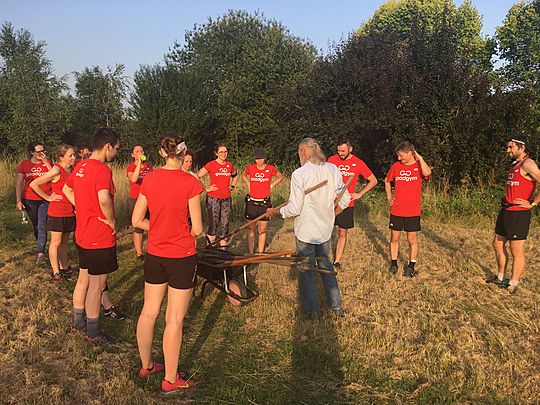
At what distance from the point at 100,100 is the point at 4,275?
68.8 ft

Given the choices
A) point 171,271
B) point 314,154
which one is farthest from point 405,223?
point 171,271

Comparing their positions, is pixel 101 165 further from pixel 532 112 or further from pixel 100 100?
pixel 100 100

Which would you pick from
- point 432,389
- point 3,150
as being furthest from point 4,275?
point 3,150

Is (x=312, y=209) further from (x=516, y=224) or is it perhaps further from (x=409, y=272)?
(x=516, y=224)

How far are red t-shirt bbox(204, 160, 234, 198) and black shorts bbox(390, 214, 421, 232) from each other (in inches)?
112

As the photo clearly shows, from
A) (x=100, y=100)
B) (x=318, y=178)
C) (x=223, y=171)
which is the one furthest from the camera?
(x=100, y=100)

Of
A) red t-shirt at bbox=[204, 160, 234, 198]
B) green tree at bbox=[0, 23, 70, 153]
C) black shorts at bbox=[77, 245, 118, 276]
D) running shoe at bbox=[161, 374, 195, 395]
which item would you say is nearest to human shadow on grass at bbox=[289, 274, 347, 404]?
running shoe at bbox=[161, 374, 195, 395]

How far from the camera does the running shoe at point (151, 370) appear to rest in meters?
3.35

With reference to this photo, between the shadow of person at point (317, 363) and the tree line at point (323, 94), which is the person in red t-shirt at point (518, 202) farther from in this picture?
the tree line at point (323, 94)

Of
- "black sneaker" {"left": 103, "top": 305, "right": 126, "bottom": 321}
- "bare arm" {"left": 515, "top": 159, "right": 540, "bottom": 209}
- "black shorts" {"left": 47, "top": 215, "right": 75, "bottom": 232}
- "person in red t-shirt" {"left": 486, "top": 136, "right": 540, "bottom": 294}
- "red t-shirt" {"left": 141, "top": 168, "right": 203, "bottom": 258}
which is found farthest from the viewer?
"black shorts" {"left": 47, "top": 215, "right": 75, "bottom": 232}

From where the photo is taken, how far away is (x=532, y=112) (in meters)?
10.4

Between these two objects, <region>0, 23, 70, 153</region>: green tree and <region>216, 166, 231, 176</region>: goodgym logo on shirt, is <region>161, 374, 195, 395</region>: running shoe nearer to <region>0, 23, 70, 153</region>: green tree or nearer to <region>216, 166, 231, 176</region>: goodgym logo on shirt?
<region>216, 166, 231, 176</region>: goodgym logo on shirt

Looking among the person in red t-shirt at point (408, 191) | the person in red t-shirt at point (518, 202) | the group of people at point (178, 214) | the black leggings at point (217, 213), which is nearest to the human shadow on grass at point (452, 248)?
the group of people at point (178, 214)

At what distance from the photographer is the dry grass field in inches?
127
